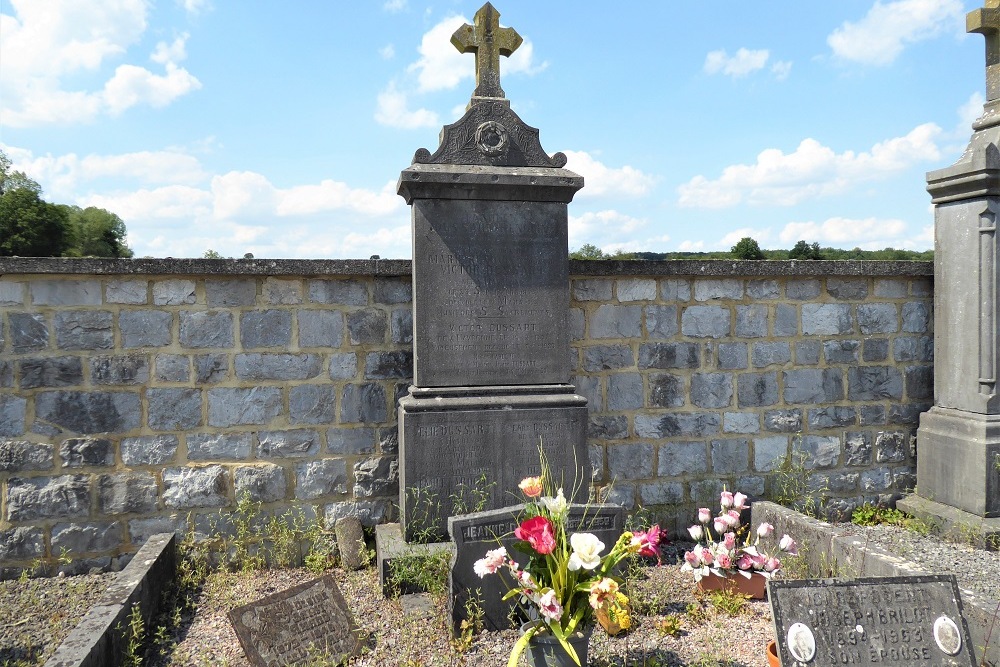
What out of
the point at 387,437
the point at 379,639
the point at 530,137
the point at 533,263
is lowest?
the point at 379,639

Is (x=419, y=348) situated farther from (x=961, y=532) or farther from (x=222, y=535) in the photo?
(x=961, y=532)

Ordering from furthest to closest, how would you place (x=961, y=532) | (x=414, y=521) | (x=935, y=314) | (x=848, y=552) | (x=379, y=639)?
1. (x=935, y=314)
2. (x=961, y=532)
3. (x=414, y=521)
4. (x=848, y=552)
5. (x=379, y=639)

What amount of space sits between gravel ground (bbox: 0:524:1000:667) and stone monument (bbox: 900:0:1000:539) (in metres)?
0.70

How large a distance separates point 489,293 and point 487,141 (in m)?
0.94

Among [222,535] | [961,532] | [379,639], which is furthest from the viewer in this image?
[961,532]

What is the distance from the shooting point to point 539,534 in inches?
107

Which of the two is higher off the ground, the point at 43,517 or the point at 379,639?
the point at 43,517

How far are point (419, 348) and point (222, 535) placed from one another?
5.81 ft

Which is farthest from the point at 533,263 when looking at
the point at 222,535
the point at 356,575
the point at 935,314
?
the point at 935,314

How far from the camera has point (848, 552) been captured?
376 centimetres

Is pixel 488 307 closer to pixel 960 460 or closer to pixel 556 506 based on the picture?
pixel 556 506

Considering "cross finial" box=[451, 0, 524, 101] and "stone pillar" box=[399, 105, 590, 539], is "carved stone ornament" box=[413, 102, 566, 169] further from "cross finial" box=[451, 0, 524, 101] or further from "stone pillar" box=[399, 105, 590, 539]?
"cross finial" box=[451, 0, 524, 101]

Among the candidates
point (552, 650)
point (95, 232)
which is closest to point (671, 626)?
point (552, 650)

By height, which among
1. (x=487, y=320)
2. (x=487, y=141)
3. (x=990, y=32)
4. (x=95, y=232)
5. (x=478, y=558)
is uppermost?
(x=95, y=232)
